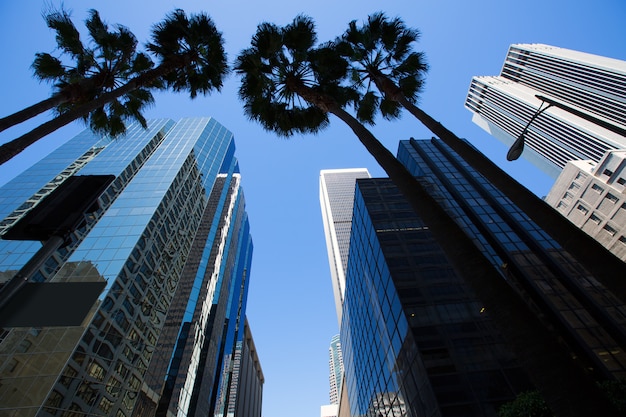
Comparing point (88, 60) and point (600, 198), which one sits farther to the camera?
point (600, 198)

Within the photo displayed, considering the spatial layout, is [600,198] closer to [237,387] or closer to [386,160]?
[386,160]

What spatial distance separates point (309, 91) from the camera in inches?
437

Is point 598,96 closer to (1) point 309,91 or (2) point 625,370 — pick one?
(2) point 625,370

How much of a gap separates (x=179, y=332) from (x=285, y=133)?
172 feet

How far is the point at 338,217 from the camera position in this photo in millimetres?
149125

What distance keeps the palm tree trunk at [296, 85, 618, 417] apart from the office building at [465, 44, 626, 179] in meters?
73.9

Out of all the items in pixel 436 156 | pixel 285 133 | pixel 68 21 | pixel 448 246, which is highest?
pixel 436 156

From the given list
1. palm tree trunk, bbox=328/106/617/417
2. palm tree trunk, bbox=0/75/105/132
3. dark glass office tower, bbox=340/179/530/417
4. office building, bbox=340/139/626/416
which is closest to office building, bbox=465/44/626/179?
office building, bbox=340/139/626/416

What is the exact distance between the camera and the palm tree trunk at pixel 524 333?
254 cm

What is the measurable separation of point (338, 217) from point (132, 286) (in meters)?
121

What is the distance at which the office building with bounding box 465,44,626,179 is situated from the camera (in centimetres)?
6806

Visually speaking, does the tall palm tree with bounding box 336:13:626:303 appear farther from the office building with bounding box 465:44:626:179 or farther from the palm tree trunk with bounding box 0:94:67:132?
the office building with bounding box 465:44:626:179

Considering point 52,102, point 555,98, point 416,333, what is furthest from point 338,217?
point 52,102

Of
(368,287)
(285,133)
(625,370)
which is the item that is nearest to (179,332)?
(368,287)
